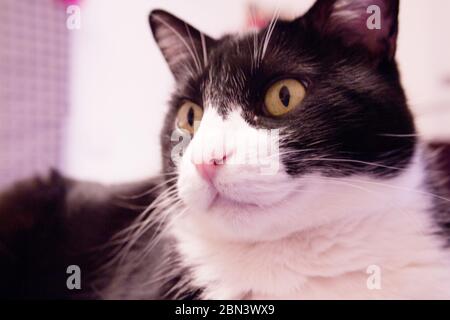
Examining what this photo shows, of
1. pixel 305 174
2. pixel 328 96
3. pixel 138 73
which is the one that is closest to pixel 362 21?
pixel 328 96

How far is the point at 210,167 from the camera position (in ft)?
2.02

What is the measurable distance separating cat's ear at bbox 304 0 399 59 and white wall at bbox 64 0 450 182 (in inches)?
4.6

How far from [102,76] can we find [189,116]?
201mm

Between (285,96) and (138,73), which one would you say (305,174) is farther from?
(138,73)

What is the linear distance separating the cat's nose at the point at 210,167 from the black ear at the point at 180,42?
0.22 meters

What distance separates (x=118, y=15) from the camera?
847 mm

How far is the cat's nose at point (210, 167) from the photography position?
24.2 inches

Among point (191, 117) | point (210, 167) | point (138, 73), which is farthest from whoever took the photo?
point (138, 73)

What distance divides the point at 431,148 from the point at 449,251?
0.64 feet

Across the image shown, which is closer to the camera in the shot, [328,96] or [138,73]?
[328,96]

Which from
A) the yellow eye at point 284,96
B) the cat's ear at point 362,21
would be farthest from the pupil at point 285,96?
the cat's ear at point 362,21

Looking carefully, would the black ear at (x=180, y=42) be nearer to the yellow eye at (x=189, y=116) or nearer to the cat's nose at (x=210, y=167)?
the yellow eye at (x=189, y=116)

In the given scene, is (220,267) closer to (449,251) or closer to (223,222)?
(223,222)

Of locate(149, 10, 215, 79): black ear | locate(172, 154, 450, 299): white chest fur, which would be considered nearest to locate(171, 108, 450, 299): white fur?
locate(172, 154, 450, 299): white chest fur
